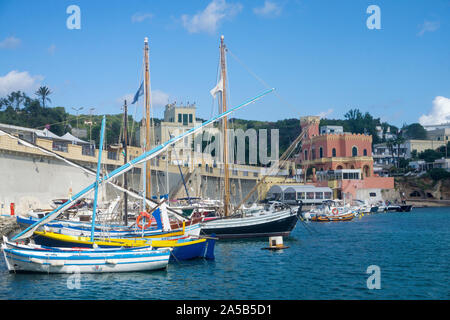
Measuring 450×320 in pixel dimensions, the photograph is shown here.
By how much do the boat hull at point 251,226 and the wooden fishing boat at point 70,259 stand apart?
12.5 meters

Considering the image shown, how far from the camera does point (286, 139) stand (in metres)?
141

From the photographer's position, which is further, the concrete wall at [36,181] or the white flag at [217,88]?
the concrete wall at [36,181]

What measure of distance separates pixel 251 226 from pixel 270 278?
47.1 ft

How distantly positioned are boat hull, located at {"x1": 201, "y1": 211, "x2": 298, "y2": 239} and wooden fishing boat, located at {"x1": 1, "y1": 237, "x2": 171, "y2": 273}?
41.1ft

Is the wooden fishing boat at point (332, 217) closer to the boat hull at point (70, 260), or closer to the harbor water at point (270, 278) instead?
the harbor water at point (270, 278)

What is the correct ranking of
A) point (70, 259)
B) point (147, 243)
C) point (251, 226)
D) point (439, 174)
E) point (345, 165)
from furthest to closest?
point (439, 174), point (345, 165), point (251, 226), point (147, 243), point (70, 259)

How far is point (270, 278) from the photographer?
24.3m

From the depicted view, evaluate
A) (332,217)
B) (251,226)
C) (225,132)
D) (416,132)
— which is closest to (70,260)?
(251,226)

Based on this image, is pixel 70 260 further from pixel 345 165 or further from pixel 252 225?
pixel 345 165

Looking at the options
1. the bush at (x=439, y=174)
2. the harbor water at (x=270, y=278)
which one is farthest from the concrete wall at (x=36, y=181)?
the bush at (x=439, y=174)

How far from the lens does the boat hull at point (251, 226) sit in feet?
123

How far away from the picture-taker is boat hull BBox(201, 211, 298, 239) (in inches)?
1477

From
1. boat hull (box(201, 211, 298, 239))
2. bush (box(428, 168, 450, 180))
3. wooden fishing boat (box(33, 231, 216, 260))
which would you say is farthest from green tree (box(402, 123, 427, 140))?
wooden fishing boat (box(33, 231, 216, 260))
